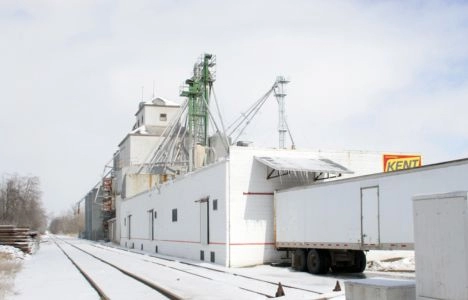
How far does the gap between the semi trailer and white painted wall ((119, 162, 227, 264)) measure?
10.00ft

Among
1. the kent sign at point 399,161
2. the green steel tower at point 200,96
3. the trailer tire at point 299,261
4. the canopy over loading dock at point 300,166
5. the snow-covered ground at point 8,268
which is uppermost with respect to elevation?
the green steel tower at point 200,96

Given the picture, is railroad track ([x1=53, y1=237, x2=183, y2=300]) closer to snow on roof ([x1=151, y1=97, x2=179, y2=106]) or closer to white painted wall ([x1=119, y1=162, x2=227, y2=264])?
white painted wall ([x1=119, y1=162, x2=227, y2=264])

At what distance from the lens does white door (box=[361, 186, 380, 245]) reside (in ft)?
61.6

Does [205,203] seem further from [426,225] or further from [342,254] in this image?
[426,225]

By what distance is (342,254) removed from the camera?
2178 cm

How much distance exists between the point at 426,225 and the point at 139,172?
175 feet

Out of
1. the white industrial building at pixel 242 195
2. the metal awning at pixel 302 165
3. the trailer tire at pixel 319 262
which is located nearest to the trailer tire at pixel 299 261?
the trailer tire at pixel 319 262

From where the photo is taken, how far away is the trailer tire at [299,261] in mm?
23328

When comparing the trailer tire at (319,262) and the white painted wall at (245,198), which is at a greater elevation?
the white painted wall at (245,198)

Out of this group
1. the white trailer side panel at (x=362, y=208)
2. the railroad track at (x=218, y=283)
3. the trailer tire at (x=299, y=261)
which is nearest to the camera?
the railroad track at (x=218, y=283)

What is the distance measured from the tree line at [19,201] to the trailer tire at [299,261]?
8077cm

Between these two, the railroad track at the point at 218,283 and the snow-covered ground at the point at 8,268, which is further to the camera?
the snow-covered ground at the point at 8,268

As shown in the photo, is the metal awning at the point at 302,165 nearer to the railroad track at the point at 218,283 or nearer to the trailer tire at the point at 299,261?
the trailer tire at the point at 299,261

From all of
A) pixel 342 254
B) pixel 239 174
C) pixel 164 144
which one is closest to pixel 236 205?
pixel 239 174
